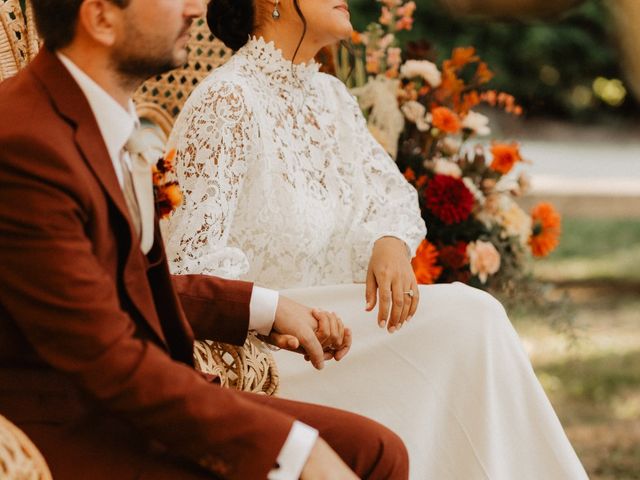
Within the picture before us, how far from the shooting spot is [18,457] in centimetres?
144

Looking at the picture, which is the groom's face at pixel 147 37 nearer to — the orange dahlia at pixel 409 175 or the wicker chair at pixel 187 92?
the wicker chair at pixel 187 92

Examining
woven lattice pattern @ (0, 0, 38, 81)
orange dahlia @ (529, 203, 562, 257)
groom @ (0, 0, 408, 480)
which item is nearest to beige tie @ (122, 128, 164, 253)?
groom @ (0, 0, 408, 480)

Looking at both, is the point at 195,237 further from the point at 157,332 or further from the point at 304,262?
the point at 157,332

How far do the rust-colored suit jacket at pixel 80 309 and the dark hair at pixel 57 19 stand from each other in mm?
27

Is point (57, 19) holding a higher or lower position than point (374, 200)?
higher

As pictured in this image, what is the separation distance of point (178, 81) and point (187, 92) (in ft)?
0.16

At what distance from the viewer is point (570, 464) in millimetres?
2324

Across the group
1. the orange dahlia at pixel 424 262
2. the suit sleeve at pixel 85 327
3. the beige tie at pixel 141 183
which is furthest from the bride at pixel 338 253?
the suit sleeve at pixel 85 327

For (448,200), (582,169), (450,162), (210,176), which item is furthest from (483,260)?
(582,169)

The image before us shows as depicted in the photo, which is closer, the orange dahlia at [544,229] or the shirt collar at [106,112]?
the shirt collar at [106,112]

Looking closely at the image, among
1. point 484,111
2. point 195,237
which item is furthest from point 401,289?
point 484,111

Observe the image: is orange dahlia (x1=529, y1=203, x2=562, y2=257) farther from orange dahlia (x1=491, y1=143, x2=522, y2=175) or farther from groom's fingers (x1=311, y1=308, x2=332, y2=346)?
groom's fingers (x1=311, y1=308, x2=332, y2=346)

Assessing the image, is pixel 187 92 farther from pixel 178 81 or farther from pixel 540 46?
pixel 540 46

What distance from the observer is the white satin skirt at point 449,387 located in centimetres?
233
